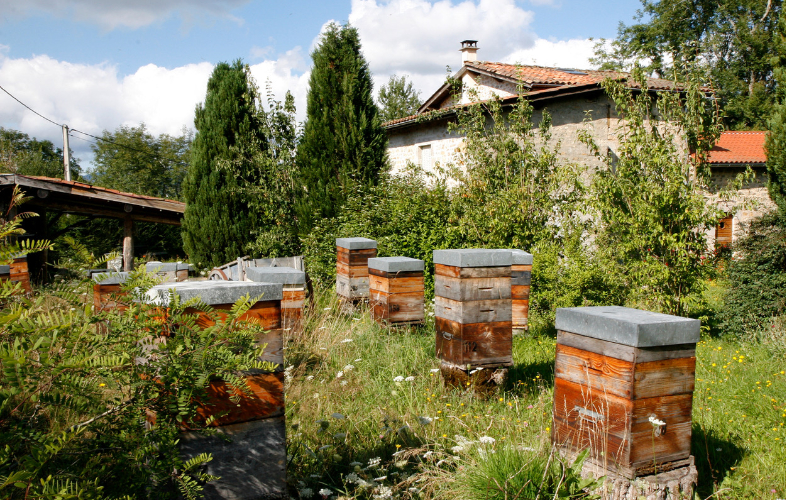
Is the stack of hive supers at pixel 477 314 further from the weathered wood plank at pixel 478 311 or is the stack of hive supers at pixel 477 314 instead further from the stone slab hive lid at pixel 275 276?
the stone slab hive lid at pixel 275 276

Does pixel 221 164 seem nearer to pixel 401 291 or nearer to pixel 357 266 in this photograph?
pixel 357 266

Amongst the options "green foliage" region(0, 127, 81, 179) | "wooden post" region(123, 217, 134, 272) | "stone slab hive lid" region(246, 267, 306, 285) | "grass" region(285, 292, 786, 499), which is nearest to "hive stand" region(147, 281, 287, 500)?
"grass" region(285, 292, 786, 499)

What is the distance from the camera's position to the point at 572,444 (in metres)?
2.98

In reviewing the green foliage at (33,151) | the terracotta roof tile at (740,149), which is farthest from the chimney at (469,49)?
the green foliage at (33,151)

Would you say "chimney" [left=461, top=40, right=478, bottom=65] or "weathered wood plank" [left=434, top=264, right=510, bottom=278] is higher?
"chimney" [left=461, top=40, right=478, bottom=65]

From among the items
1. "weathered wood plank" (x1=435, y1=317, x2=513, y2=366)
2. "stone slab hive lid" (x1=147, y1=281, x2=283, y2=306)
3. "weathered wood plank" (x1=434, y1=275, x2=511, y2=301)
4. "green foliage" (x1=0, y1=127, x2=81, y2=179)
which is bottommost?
"weathered wood plank" (x1=435, y1=317, x2=513, y2=366)

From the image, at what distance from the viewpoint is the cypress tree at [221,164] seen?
1234 centimetres

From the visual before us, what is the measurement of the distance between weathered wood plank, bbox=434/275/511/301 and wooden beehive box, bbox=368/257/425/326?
1.64 metres

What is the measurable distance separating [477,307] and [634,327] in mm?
1943

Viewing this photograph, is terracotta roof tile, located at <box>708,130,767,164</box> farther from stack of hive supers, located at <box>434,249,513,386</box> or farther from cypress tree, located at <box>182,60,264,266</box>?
stack of hive supers, located at <box>434,249,513,386</box>

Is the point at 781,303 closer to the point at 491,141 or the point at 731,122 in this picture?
the point at 491,141

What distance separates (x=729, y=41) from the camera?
112ft

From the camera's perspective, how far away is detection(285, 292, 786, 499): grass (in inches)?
116

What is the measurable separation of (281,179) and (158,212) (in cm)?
516
